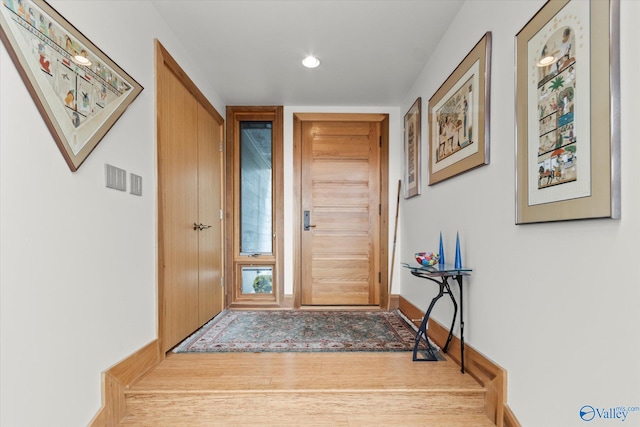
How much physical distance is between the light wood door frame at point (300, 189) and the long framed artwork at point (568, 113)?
2385 mm

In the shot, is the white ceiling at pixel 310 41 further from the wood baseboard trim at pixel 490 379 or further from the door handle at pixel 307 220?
the wood baseboard trim at pixel 490 379

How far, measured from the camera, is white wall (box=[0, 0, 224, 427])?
112 cm

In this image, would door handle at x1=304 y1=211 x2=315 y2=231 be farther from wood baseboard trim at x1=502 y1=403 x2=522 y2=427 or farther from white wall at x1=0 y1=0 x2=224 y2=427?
wood baseboard trim at x1=502 y1=403 x2=522 y2=427

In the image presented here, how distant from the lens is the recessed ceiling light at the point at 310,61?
273cm

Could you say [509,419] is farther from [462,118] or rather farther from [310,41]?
[310,41]

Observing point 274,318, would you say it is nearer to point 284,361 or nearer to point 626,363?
point 284,361

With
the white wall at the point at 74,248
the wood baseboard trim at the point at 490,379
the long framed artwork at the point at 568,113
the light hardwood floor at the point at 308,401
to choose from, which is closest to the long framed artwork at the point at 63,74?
the white wall at the point at 74,248

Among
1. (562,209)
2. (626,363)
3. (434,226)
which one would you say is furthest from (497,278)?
(434,226)

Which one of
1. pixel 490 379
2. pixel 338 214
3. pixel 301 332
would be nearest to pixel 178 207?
pixel 301 332

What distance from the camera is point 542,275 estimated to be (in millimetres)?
1348

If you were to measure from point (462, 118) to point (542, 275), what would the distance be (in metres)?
1.11

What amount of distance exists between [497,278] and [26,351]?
1.99 metres

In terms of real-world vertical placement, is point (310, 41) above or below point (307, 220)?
above

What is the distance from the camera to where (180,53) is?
8.32ft
